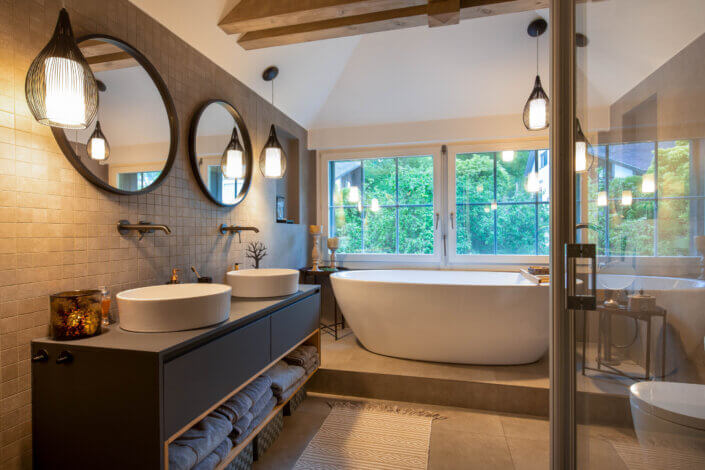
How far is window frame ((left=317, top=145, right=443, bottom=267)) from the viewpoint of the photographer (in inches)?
151

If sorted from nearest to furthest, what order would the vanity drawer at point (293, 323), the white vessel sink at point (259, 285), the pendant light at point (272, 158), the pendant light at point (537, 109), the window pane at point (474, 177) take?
the vanity drawer at point (293, 323), the white vessel sink at point (259, 285), the pendant light at point (537, 109), the pendant light at point (272, 158), the window pane at point (474, 177)

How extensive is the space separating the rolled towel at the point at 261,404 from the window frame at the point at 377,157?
87.3 inches

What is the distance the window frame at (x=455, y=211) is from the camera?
142 inches

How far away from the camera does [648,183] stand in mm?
834

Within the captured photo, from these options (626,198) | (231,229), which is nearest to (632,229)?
(626,198)

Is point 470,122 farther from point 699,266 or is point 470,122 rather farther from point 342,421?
point 699,266

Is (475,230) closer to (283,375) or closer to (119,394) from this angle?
(283,375)

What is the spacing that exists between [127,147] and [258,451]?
1.63 metres

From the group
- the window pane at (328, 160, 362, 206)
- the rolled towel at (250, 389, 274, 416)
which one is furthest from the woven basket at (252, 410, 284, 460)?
the window pane at (328, 160, 362, 206)

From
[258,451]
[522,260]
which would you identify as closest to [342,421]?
[258,451]

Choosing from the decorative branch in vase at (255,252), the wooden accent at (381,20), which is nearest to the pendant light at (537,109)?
the wooden accent at (381,20)

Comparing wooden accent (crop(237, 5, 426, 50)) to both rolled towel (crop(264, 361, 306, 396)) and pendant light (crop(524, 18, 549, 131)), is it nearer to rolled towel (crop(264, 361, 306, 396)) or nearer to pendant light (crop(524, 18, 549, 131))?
pendant light (crop(524, 18, 549, 131))

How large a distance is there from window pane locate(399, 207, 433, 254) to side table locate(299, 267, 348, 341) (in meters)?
0.71

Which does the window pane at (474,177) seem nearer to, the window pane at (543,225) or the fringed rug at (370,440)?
the window pane at (543,225)
